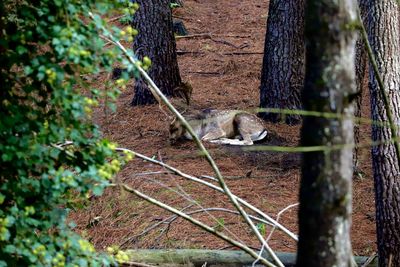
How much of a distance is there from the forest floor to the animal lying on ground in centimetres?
20

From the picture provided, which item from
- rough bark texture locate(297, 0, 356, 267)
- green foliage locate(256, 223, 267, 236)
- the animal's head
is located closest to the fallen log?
green foliage locate(256, 223, 267, 236)

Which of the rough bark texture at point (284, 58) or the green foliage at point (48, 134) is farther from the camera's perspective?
the rough bark texture at point (284, 58)

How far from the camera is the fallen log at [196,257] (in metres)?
8.37

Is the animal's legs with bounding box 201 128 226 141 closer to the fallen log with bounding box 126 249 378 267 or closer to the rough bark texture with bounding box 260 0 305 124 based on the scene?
the rough bark texture with bounding box 260 0 305 124

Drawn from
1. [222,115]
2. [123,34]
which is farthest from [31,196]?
[222,115]

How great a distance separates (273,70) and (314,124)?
8575 mm

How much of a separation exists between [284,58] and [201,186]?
117 inches

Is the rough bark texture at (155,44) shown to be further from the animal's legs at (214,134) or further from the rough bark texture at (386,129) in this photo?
the rough bark texture at (386,129)

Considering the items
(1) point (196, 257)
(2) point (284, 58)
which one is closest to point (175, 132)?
(2) point (284, 58)

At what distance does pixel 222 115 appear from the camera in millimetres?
12305

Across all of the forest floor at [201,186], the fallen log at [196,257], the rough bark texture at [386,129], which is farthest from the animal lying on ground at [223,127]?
the rough bark texture at [386,129]

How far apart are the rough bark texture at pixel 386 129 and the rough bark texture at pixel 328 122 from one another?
404cm

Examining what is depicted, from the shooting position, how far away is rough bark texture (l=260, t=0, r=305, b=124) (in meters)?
12.5

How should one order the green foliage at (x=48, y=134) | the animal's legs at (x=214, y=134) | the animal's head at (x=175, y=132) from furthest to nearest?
the animal's legs at (x=214, y=134) < the animal's head at (x=175, y=132) < the green foliage at (x=48, y=134)
